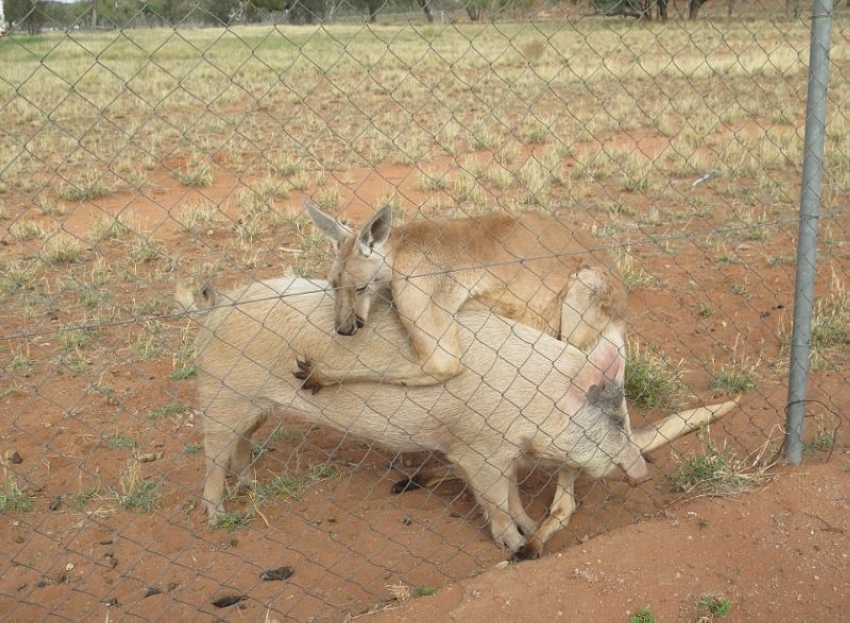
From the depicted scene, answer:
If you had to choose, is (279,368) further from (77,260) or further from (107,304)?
(77,260)

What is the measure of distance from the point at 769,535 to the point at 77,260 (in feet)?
22.3

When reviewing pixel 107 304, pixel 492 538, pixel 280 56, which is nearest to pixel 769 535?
pixel 492 538

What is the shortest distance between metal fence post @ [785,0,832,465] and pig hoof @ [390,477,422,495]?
1.94 metres

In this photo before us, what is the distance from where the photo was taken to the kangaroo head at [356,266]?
4.40m

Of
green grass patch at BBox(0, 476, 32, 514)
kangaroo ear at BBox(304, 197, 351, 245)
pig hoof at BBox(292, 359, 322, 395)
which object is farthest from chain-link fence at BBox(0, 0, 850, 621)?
kangaroo ear at BBox(304, 197, 351, 245)

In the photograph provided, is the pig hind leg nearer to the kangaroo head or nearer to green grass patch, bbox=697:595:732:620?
the kangaroo head

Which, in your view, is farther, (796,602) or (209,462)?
(209,462)

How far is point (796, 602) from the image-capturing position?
12.2ft

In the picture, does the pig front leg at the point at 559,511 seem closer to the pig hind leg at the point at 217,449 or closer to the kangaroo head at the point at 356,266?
the kangaroo head at the point at 356,266

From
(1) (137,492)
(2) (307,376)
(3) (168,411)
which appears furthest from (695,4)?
(1) (137,492)

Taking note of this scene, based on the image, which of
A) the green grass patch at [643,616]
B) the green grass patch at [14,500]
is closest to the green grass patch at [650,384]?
the green grass patch at [643,616]

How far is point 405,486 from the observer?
16.6 ft

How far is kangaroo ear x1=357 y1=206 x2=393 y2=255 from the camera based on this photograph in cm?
452

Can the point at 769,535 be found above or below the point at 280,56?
above
